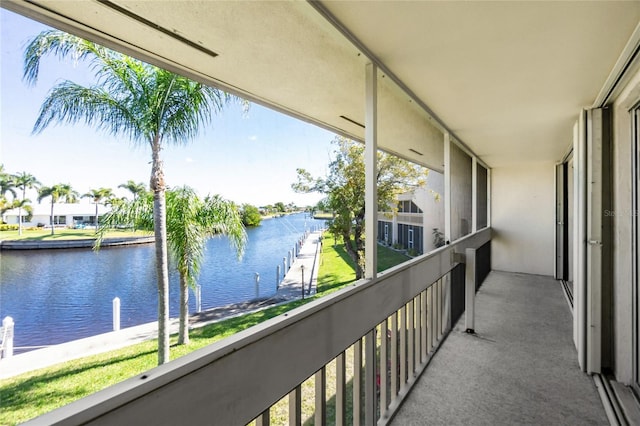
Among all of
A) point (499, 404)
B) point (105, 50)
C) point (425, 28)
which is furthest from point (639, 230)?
point (105, 50)

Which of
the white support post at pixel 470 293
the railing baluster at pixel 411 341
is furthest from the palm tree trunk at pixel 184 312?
the white support post at pixel 470 293

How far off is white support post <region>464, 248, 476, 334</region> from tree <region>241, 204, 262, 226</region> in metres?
3.04

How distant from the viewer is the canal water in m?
0.71

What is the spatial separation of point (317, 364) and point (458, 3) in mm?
1681

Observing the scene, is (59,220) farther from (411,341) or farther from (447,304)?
(447,304)

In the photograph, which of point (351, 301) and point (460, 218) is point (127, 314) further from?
point (460, 218)

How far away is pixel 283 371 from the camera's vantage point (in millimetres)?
1160

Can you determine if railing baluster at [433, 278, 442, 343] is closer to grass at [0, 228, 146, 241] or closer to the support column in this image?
the support column

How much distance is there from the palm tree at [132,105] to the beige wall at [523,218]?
676 centimetres

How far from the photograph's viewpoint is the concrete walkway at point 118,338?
0.68 meters

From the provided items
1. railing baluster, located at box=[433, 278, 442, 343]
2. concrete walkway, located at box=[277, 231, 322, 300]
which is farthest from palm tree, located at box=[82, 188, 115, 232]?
railing baluster, located at box=[433, 278, 442, 343]

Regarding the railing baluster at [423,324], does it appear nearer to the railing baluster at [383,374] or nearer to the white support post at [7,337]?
the railing baluster at [383,374]

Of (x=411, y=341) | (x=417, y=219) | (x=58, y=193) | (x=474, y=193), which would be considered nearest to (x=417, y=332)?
(x=411, y=341)

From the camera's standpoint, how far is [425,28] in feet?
4.77
